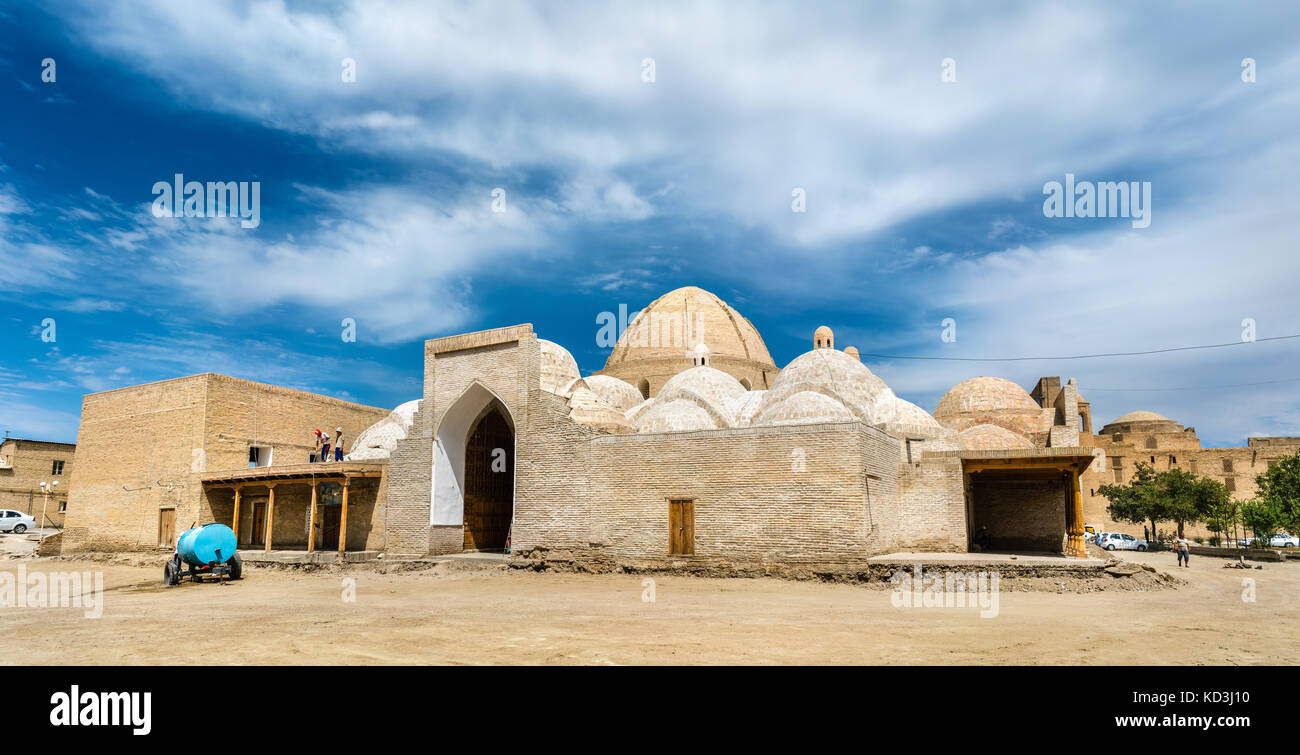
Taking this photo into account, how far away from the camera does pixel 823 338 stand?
95.2 ft

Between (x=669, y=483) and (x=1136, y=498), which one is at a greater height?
(x=669, y=483)

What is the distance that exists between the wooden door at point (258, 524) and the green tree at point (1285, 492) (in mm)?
33643

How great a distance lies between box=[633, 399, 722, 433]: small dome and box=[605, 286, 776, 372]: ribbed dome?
8078 mm

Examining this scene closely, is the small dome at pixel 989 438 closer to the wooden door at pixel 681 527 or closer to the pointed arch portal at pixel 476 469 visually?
the wooden door at pixel 681 527

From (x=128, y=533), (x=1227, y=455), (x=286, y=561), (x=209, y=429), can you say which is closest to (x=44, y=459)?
(x=128, y=533)

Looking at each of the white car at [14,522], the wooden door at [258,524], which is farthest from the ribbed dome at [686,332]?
the white car at [14,522]

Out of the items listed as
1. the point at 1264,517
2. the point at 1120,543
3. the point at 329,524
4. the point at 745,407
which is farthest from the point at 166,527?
the point at 1264,517

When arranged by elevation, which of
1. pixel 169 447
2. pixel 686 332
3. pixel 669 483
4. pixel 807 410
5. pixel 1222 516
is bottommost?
pixel 1222 516

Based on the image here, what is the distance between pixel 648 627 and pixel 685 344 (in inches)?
908

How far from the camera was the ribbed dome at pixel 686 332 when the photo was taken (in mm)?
32406

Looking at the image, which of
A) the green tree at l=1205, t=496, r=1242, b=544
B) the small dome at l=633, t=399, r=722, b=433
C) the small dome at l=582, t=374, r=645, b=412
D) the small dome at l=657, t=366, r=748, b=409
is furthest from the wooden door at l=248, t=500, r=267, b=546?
the green tree at l=1205, t=496, r=1242, b=544

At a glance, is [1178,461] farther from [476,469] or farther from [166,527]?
[166,527]
